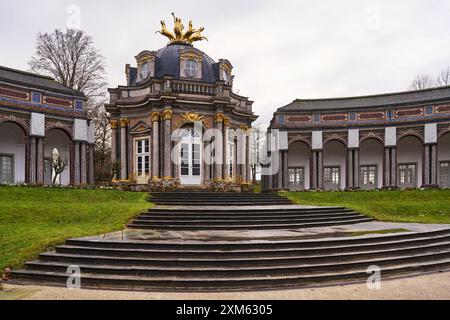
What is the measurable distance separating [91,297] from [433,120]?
29.7 meters

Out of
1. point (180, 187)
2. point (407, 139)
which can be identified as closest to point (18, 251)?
point (180, 187)

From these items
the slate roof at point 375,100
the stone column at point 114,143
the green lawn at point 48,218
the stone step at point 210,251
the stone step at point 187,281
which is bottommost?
the stone step at point 187,281

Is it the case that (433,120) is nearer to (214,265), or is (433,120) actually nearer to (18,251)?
(214,265)

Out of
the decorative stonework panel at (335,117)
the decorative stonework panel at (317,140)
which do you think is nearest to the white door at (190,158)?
the decorative stonework panel at (317,140)

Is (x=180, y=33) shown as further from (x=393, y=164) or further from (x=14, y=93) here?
(x=393, y=164)

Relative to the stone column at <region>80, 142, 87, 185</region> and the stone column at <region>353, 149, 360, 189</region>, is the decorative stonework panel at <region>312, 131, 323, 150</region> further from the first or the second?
the stone column at <region>80, 142, 87, 185</region>

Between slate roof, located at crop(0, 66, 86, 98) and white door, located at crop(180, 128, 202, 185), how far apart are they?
834cm

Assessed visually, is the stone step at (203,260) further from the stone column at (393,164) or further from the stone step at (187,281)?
the stone column at (393,164)

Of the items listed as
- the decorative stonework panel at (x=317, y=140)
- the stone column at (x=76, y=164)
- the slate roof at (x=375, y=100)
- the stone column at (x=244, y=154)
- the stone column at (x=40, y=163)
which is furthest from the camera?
the decorative stonework panel at (x=317, y=140)

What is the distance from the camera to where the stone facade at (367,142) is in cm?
2909

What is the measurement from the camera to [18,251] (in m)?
8.34

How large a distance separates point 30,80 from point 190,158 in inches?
477

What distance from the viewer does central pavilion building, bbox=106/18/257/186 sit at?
24.4 m

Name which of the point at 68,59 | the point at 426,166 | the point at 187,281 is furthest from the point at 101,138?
the point at 187,281
